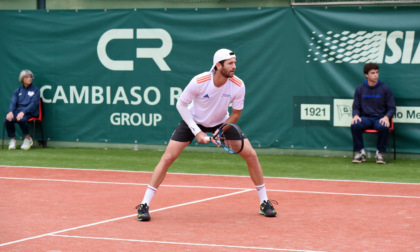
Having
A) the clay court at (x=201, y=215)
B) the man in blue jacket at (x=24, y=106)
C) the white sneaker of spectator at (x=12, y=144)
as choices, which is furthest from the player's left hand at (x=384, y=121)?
the white sneaker of spectator at (x=12, y=144)

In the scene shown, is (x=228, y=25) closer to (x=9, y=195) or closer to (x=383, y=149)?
(x=383, y=149)

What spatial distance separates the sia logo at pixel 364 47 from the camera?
13.3 m

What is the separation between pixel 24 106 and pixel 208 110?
818cm

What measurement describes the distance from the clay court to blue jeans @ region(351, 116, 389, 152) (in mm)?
2182

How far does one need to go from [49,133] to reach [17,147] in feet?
2.27

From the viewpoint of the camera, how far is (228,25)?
566 inches

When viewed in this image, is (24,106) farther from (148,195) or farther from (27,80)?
(148,195)

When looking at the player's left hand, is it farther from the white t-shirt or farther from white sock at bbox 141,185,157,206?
white sock at bbox 141,185,157,206

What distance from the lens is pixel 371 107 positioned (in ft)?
42.3

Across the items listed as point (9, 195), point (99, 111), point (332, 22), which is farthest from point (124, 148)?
point (9, 195)

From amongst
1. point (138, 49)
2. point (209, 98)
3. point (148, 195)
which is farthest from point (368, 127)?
point (148, 195)

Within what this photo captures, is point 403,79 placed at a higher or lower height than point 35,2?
lower

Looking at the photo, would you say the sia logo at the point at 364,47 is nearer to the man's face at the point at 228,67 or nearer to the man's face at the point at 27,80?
the man's face at the point at 27,80

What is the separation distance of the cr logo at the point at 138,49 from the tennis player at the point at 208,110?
6891 millimetres
